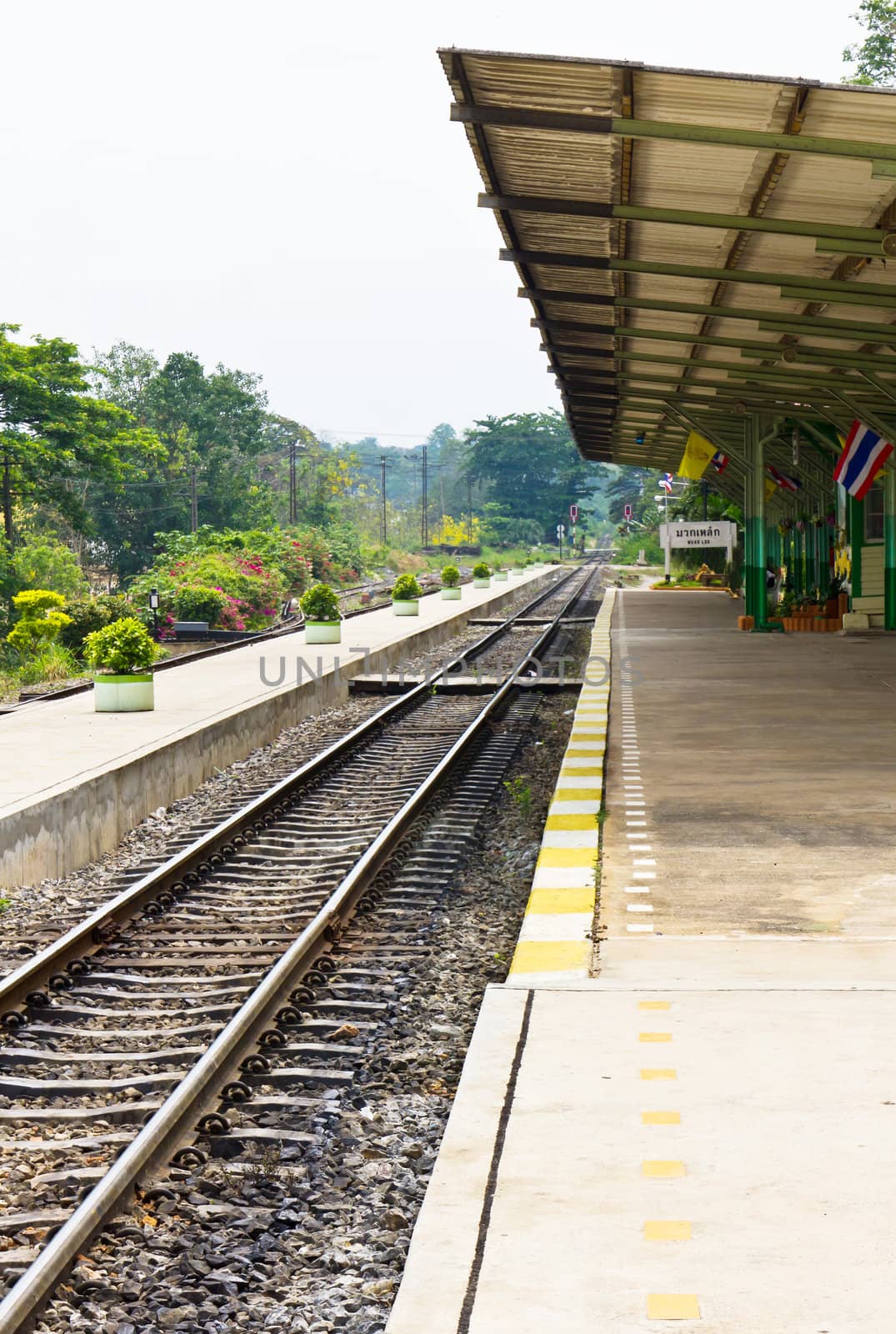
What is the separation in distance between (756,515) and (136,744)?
18634 mm

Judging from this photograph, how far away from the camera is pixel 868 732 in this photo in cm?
1428

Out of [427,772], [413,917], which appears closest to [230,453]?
[427,772]

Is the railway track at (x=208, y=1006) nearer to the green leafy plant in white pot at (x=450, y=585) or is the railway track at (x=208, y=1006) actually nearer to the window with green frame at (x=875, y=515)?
the window with green frame at (x=875, y=515)

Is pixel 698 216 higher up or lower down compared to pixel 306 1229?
higher up

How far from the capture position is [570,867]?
28.1 feet

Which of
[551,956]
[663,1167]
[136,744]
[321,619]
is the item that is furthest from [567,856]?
[321,619]

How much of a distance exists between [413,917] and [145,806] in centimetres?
478

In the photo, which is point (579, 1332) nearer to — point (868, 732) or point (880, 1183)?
point (880, 1183)

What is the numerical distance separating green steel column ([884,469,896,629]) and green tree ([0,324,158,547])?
95.8ft

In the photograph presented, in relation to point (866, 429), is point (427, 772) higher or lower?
lower

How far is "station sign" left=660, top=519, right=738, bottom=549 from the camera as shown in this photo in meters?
36.3

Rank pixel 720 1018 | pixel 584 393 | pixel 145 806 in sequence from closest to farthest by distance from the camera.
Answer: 1. pixel 720 1018
2. pixel 145 806
3. pixel 584 393

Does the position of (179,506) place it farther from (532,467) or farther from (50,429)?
(532,467)

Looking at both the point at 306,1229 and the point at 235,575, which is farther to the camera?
the point at 235,575
